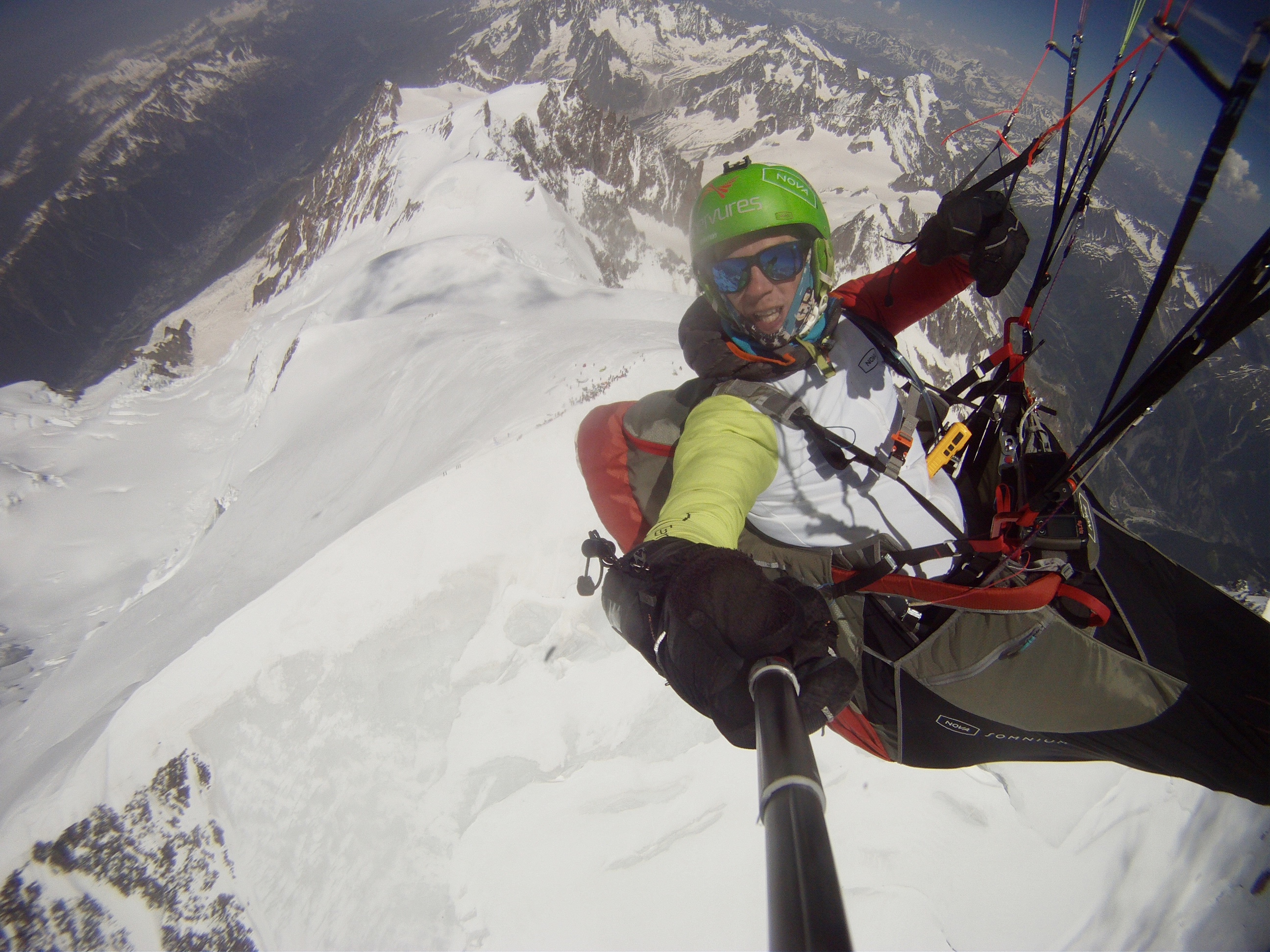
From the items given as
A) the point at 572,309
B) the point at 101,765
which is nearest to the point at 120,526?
the point at 572,309

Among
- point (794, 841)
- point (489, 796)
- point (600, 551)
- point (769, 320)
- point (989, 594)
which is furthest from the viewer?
point (489, 796)

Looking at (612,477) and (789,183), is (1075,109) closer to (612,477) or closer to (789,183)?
(789,183)

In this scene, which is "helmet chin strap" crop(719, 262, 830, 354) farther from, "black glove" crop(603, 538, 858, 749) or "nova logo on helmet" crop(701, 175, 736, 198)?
"black glove" crop(603, 538, 858, 749)

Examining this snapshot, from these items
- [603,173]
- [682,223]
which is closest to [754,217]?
[603,173]

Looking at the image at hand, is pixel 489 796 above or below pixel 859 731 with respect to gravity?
above

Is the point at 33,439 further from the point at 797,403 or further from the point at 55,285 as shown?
the point at 55,285

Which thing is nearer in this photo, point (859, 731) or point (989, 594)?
point (989, 594)

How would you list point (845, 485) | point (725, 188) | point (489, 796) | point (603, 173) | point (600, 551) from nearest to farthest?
point (600, 551), point (845, 485), point (725, 188), point (489, 796), point (603, 173)
